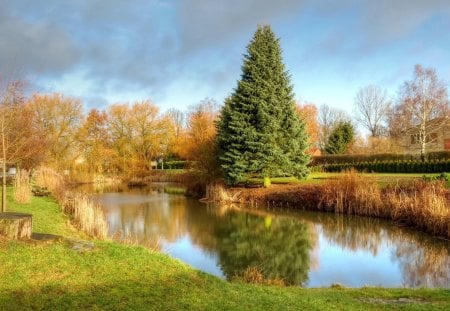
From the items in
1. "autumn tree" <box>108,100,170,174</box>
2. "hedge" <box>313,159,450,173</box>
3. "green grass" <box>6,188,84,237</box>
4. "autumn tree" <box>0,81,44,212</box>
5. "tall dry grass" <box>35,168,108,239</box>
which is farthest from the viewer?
"autumn tree" <box>108,100,170,174</box>

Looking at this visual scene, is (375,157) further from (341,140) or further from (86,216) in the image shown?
(86,216)

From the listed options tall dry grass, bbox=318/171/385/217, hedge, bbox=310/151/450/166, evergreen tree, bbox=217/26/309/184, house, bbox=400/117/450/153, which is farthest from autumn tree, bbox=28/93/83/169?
house, bbox=400/117/450/153

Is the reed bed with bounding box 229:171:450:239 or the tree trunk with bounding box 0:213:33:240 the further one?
the reed bed with bounding box 229:171:450:239

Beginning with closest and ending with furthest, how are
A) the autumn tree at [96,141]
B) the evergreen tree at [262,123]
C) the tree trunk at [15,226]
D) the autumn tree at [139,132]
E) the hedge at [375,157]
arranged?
the tree trunk at [15,226] < the evergreen tree at [262,123] < the hedge at [375,157] < the autumn tree at [96,141] < the autumn tree at [139,132]

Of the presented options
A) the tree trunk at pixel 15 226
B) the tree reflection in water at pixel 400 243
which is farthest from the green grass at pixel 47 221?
the tree reflection in water at pixel 400 243

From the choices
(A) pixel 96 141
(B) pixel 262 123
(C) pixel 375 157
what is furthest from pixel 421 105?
(A) pixel 96 141

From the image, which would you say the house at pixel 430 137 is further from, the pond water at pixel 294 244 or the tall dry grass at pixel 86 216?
the tall dry grass at pixel 86 216

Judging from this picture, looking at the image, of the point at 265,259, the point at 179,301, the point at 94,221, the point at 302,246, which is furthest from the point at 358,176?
the point at 179,301

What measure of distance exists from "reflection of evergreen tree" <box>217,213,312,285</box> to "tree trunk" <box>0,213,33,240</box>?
514 centimetres

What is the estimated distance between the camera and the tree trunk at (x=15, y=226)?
23.4 ft

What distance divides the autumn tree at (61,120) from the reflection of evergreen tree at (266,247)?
2597 cm

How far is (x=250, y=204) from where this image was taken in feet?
83.6

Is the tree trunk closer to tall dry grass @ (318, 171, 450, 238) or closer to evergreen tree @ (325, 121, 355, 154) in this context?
tall dry grass @ (318, 171, 450, 238)

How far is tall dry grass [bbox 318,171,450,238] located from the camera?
15.6m
